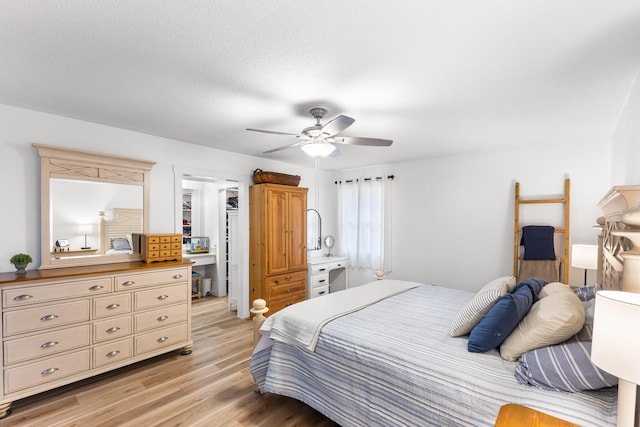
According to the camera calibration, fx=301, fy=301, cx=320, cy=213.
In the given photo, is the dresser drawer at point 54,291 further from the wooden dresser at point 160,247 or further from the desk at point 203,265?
the desk at point 203,265

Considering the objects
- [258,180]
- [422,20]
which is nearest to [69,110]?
[258,180]

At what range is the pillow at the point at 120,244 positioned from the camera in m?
3.10

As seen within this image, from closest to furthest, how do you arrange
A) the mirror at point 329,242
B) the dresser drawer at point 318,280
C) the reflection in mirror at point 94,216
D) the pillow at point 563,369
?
the pillow at point 563,369
the reflection in mirror at point 94,216
the dresser drawer at point 318,280
the mirror at point 329,242

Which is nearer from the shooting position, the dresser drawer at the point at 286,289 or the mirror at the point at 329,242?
the dresser drawer at the point at 286,289

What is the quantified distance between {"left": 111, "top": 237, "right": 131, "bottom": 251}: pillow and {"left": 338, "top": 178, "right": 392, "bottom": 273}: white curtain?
3.37 meters

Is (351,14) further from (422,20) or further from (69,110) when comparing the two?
(69,110)

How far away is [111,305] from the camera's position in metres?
2.69

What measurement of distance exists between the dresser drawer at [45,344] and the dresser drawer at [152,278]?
1.38 feet

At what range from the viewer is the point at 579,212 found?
3.43 meters

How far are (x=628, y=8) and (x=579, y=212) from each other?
284cm

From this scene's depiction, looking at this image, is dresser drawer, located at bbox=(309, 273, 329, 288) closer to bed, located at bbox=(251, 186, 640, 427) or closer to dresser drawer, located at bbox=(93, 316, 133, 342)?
bed, located at bbox=(251, 186, 640, 427)

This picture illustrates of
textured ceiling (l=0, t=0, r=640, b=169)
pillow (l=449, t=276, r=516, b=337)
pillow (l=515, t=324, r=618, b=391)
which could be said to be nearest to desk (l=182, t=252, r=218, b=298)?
textured ceiling (l=0, t=0, r=640, b=169)

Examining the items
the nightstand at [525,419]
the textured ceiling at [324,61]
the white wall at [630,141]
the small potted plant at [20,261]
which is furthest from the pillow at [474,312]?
the small potted plant at [20,261]

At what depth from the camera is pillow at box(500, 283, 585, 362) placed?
1.45 meters
